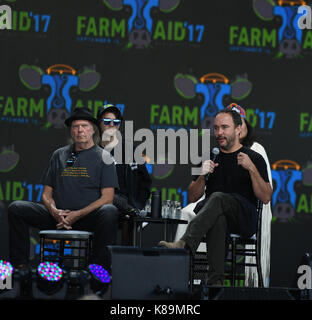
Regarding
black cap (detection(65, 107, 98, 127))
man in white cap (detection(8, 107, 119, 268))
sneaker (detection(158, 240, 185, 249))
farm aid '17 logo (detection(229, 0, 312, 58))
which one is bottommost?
sneaker (detection(158, 240, 185, 249))

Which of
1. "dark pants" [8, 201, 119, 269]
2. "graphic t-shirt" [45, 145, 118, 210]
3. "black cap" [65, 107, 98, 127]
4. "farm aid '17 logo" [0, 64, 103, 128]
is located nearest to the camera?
"dark pants" [8, 201, 119, 269]

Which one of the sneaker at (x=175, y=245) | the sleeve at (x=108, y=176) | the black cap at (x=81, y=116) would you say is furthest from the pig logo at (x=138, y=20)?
the sneaker at (x=175, y=245)

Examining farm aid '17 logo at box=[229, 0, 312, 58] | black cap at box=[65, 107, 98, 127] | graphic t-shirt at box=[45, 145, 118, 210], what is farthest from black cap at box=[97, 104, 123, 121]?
farm aid '17 logo at box=[229, 0, 312, 58]

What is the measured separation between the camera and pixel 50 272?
315cm

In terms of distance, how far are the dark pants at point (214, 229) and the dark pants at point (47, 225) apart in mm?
519

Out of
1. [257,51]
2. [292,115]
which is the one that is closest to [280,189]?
[292,115]

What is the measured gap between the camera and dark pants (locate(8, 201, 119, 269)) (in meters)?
3.90

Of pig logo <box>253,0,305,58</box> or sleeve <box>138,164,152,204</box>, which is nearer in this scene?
sleeve <box>138,164,152,204</box>

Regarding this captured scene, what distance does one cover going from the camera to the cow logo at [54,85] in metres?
5.49

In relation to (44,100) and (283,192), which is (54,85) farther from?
(283,192)

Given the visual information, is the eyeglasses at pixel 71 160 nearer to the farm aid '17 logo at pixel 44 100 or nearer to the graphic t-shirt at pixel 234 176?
the graphic t-shirt at pixel 234 176

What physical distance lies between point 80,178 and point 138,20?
6.78 feet

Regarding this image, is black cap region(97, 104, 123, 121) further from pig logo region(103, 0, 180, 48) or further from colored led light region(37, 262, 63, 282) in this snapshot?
colored led light region(37, 262, 63, 282)
